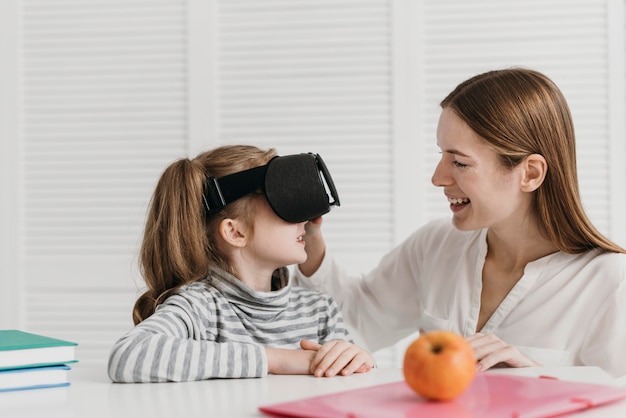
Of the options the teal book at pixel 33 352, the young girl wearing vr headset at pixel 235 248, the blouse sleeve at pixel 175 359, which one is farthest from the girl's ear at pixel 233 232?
the teal book at pixel 33 352

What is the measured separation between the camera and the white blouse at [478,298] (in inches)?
68.1

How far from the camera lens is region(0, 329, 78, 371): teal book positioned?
4.20 ft

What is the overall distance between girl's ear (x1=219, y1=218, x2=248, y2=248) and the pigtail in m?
0.04

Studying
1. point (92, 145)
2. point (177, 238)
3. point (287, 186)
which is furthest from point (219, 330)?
point (92, 145)

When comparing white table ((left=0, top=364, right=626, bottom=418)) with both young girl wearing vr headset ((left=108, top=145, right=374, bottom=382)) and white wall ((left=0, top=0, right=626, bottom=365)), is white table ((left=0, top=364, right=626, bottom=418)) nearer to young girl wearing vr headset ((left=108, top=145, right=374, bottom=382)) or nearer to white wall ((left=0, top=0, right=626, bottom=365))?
young girl wearing vr headset ((left=108, top=145, right=374, bottom=382))

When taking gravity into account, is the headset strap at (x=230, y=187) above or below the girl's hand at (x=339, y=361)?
above

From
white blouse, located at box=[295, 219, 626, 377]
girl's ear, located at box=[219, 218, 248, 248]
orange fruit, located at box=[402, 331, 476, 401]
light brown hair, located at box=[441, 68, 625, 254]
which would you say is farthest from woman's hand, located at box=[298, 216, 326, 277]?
orange fruit, located at box=[402, 331, 476, 401]

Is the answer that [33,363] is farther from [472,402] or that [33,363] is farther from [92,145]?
[92,145]

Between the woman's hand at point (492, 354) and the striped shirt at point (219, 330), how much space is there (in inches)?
14.5

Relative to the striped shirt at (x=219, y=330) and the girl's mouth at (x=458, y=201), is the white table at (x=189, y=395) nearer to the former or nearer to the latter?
the striped shirt at (x=219, y=330)

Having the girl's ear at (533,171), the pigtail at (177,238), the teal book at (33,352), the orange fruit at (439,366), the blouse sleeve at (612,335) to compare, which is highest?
the girl's ear at (533,171)

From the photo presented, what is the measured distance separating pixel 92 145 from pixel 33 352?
178 centimetres

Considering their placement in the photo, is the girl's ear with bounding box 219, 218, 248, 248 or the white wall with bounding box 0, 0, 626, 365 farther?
the white wall with bounding box 0, 0, 626, 365

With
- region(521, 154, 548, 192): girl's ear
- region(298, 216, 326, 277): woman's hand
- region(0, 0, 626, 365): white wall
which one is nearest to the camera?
region(521, 154, 548, 192): girl's ear
